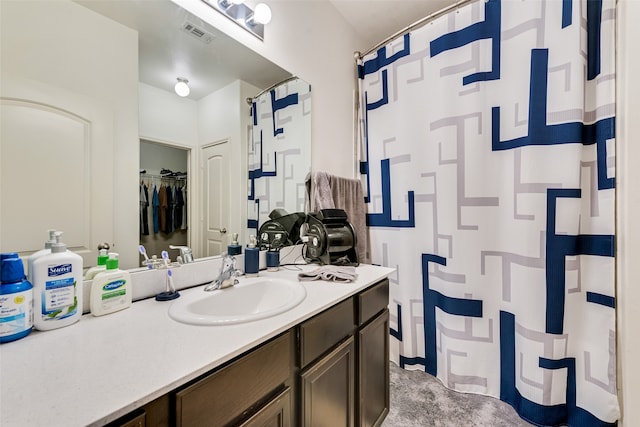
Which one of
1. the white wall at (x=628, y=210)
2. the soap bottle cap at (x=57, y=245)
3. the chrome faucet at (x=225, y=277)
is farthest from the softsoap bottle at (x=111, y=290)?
the white wall at (x=628, y=210)

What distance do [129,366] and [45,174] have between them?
601 mm

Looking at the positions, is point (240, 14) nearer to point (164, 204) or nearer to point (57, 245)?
point (164, 204)

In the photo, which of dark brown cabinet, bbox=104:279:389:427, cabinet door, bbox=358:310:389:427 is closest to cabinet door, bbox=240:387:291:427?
dark brown cabinet, bbox=104:279:389:427

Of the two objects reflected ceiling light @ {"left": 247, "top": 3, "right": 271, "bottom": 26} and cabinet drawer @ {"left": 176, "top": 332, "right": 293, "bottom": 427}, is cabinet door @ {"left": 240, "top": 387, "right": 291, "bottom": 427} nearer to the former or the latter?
cabinet drawer @ {"left": 176, "top": 332, "right": 293, "bottom": 427}

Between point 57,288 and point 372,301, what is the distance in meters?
1.04

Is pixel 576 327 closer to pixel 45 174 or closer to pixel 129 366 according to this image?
pixel 129 366

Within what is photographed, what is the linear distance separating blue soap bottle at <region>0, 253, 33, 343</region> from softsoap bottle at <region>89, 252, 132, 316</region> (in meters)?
0.13

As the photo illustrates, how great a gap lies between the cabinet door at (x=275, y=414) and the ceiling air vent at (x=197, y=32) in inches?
52.3

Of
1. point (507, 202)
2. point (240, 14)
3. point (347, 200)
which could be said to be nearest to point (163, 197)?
point (240, 14)

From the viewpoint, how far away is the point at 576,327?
1199mm

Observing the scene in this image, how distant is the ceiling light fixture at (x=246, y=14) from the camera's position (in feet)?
3.61

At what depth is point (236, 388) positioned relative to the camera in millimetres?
572

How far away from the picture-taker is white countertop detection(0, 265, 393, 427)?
1.26 ft

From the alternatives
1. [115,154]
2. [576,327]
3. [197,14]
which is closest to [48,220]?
[115,154]
